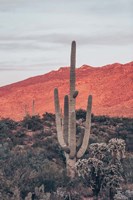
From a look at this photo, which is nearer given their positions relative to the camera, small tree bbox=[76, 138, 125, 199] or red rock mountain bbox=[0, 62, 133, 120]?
small tree bbox=[76, 138, 125, 199]

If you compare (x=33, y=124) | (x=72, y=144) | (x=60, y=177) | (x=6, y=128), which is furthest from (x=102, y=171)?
(x=33, y=124)

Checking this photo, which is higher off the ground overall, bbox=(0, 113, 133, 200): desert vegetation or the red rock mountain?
the red rock mountain

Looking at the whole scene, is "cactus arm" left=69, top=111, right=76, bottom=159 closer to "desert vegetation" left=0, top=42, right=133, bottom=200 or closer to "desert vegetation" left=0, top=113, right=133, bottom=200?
"desert vegetation" left=0, top=42, right=133, bottom=200

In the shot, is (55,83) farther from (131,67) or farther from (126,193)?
(126,193)

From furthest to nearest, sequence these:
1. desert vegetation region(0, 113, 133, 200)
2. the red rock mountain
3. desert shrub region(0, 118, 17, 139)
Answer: the red rock mountain → desert shrub region(0, 118, 17, 139) → desert vegetation region(0, 113, 133, 200)

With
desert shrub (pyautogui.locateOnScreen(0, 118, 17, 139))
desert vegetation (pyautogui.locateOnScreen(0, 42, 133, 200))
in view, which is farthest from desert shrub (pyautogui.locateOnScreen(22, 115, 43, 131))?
desert vegetation (pyautogui.locateOnScreen(0, 42, 133, 200))

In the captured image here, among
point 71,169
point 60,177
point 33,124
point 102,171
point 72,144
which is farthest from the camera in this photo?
point 33,124

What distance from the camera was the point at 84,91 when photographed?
228 feet

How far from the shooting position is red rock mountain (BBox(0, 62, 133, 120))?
2474 inches

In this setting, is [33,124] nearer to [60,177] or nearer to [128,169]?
[128,169]

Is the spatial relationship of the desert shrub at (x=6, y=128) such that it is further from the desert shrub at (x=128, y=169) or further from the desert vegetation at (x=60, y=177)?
the desert shrub at (x=128, y=169)

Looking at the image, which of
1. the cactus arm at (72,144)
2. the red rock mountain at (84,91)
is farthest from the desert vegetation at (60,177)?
the red rock mountain at (84,91)

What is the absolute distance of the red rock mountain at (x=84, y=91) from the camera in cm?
6283

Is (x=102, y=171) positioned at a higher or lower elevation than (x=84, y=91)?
lower
